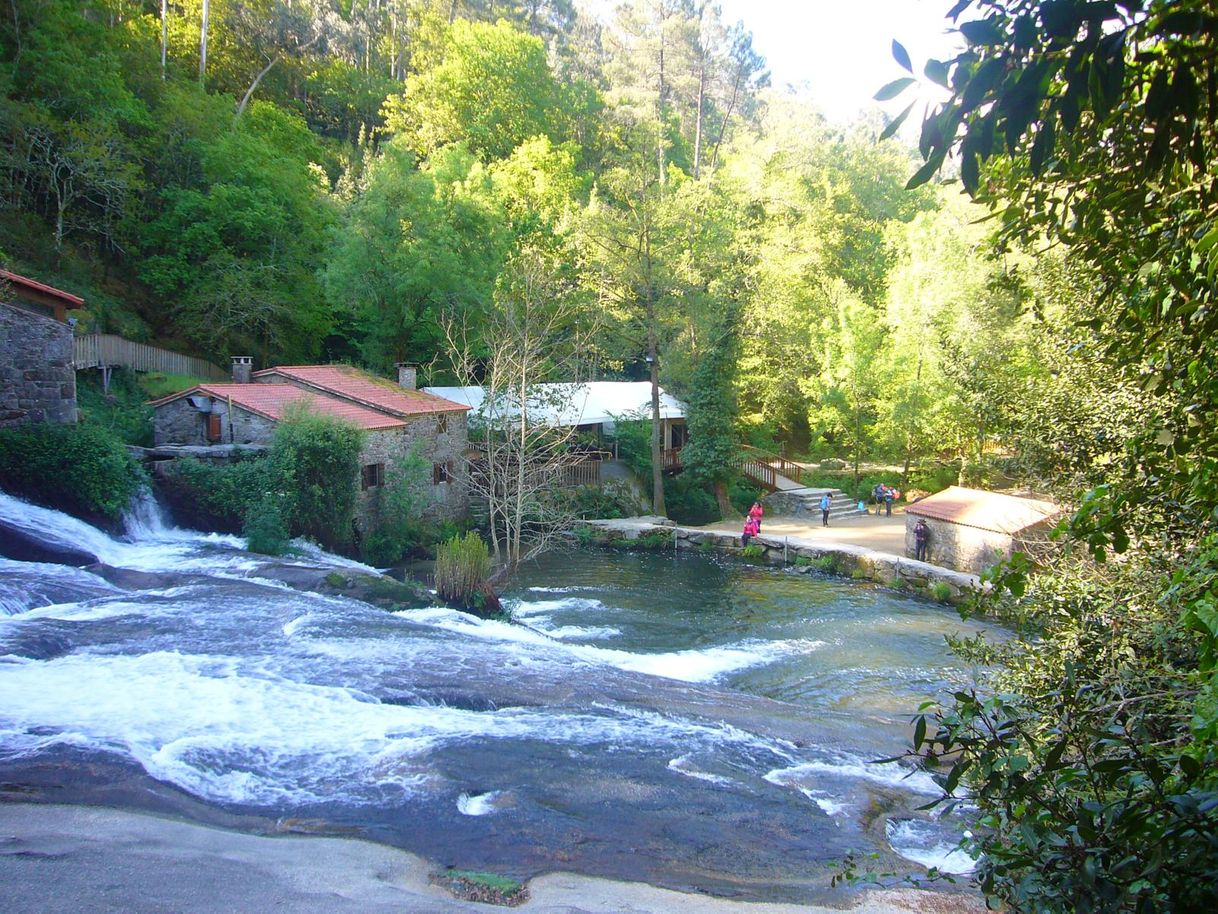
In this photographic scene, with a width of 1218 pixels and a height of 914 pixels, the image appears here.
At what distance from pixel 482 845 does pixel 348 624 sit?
6.82 meters

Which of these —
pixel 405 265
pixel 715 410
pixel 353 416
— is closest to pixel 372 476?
pixel 353 416

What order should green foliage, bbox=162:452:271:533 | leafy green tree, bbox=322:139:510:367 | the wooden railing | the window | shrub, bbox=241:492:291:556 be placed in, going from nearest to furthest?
shrub, bbox=241:492:291:556 → green foliage, bbox=162:452:271:533 → the window → leafy green tree, bbox=322:139:510:367 → the wooden railing

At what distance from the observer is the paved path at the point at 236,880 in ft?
19.8

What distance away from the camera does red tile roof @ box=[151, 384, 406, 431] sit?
72.4 feet

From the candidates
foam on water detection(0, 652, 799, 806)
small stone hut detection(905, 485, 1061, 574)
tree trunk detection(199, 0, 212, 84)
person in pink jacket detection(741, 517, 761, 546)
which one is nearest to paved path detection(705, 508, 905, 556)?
person in pink jacket detection(741, 517, 761, 546)

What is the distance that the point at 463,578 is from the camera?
57.1 feet

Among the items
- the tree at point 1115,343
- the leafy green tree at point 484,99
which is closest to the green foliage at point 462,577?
the tree at point 1115,343

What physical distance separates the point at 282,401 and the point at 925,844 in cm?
1864

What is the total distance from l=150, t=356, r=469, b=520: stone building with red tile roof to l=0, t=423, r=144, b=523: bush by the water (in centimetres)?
370

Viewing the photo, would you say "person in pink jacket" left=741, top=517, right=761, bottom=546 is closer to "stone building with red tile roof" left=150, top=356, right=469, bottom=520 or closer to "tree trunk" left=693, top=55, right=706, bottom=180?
"stone building with red tile roof" left=150, top=356, right=469, bottom=520

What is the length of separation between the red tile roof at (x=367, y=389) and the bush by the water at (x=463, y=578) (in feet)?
26.9

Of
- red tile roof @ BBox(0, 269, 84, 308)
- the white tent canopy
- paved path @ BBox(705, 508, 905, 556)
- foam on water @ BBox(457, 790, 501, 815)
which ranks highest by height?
red tile roof @ BBox(0, 269, 84, 308)

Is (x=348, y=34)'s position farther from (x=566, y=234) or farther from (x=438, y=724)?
(x=438, y=724)

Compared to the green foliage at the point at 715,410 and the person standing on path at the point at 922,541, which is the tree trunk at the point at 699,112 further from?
the person standing on path at the point at 922,541
